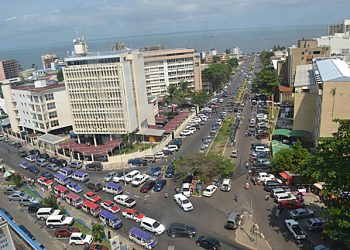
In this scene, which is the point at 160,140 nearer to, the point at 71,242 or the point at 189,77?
the point at 71,242

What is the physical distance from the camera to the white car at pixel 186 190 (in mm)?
36041

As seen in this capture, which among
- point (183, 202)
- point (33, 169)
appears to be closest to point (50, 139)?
point (33, 169)

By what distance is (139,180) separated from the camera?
41.0 metres

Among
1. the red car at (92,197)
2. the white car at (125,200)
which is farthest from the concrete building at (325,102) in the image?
the red car at (92,197)

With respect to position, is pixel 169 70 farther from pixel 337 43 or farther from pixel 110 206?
pixel 110 206

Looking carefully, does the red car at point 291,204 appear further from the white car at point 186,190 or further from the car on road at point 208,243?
the white car at point 186,190

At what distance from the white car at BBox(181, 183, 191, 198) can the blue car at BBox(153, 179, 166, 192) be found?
2.90m

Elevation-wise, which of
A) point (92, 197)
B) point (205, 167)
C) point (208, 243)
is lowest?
point (92, 197)

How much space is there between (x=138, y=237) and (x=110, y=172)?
18.7 m

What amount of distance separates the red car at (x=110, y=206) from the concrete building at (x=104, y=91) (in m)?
20.4

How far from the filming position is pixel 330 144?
71.4ft

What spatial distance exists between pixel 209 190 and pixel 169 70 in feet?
201

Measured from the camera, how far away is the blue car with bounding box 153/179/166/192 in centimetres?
3829

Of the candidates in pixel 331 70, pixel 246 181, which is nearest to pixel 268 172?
pixel 246 181
